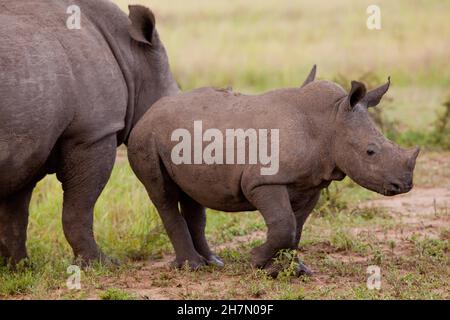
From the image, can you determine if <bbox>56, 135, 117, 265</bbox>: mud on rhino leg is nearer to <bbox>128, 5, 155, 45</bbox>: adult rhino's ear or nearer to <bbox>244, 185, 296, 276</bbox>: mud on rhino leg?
<bbox>128, 5, 155, 45</bbox>: adult rhino's ear

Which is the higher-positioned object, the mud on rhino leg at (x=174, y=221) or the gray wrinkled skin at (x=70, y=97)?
the gray wrinkled skin at (x=70, y=97)

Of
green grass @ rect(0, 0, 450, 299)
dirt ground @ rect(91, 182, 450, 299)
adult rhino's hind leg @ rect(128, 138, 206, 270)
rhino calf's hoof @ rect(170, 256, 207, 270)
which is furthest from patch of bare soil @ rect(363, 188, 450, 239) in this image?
adult rhino's hind leg @ rect(128, 138, 206, 270)

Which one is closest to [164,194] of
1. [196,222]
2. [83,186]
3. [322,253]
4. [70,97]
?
[196,222]

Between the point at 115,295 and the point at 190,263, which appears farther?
the point at 190,263

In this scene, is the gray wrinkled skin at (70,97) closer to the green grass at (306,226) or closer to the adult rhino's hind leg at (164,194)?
the adult rhino's hind leg at (164,194)

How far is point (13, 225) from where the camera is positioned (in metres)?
7.81

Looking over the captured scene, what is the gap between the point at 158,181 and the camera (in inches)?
287

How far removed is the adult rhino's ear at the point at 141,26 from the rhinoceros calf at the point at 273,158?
0.74 metres

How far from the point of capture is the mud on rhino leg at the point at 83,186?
7.30m

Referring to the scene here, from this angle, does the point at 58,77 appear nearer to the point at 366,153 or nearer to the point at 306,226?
the point at 366,153

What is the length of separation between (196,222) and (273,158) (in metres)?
1.11

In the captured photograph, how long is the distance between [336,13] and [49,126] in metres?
16.6

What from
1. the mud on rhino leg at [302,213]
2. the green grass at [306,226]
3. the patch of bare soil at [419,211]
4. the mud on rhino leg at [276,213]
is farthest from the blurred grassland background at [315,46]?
the mud on rhino leg at [276,213]

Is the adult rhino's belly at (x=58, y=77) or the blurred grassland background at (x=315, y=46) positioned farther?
the blurred grassland background at (x=315, y=46)
